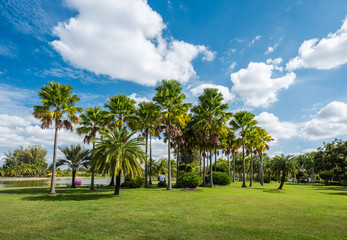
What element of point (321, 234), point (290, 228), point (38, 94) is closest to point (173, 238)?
point (290, 228)

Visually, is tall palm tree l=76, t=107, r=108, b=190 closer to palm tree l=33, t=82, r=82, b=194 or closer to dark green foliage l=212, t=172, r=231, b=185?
palm tree l=33, t=82, r=82, b=194

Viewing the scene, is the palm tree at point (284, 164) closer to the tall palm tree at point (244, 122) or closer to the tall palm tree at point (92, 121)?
the tall palm tree at point (244, 122)

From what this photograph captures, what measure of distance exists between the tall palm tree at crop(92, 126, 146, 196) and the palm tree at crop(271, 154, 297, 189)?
921 inches

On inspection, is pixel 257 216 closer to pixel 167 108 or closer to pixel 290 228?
pixel 290 228

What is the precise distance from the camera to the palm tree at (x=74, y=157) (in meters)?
28.6

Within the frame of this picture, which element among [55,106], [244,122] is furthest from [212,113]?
[55,106]

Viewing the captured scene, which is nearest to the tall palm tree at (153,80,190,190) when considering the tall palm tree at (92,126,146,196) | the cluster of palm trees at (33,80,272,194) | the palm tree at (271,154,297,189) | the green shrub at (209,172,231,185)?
the cluster of palm trees at (33,80,272,194)

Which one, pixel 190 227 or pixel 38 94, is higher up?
Answer: pixel 38 94

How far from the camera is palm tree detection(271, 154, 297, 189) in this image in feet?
103

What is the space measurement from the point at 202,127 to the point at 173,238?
23948 millimetres

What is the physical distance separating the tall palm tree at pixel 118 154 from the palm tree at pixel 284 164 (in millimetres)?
23391

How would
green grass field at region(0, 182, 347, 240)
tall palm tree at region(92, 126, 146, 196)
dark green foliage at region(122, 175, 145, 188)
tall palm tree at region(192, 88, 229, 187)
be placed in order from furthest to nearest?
tall palm tree at region(192, 88, 229, 187)
dark green foliage at region(122, 175, 145, 188)
tall palm tree at region(92, 126, 146, 196)
green grass field at region(0, 182, 347, 240)

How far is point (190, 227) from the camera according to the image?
8406mm

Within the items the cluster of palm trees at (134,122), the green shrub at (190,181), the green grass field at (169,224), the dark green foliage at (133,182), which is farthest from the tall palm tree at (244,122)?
the green grass field at (169,224)
